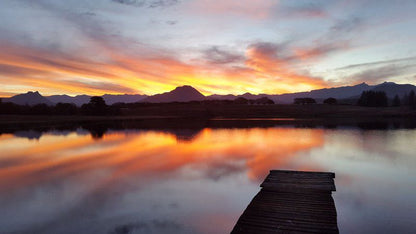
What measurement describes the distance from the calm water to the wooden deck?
1.51 metres

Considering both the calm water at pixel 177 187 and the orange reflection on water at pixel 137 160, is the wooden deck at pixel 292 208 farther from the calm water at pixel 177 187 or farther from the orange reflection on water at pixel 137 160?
the orange reflection on water at pixel 137 160

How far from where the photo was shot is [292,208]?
14.0 m

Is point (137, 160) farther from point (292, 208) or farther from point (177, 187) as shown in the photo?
point (292, 208)

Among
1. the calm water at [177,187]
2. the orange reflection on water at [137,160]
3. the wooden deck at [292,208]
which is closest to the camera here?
the wooden deck at [292,208]

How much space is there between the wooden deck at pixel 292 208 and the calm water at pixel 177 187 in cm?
151

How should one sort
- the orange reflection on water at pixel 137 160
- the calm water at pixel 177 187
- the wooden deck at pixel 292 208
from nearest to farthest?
1. the wooden deck at pixel 292 208
2. the calm water at pixel 177 187
3. the orange reflection on water at pixel 137 160

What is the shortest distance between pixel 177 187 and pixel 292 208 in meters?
10.2

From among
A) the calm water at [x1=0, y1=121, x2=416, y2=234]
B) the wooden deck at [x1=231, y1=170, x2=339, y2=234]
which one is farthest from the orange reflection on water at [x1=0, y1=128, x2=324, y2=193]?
the wooden deck at [x1=231, y1=170, x2=339, y2=234]

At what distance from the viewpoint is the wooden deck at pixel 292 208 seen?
38.5 feet

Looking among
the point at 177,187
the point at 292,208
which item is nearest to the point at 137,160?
the point at 177,187

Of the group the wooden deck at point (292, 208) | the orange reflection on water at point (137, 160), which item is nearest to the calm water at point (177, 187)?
the orange reflection on water at point (137, 160)

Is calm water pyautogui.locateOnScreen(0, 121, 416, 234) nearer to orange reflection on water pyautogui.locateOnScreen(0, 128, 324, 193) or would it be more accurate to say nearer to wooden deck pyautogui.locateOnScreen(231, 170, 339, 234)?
orange reflection on water pyautogui.locateOnScreen(0, 128, 324, 193)

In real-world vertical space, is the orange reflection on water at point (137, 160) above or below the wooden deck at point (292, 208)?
below

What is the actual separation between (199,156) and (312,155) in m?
15.2
